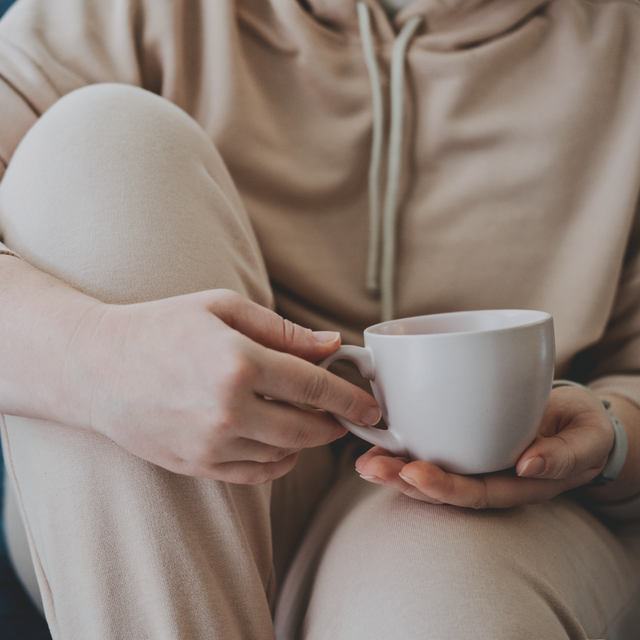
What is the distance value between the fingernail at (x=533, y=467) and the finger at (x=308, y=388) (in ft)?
0.43

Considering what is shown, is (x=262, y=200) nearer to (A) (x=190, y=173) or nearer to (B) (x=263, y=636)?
(A) (x=190, y=173)

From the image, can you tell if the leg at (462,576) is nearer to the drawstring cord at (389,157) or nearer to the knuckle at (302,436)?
the knuckle at (302,436)

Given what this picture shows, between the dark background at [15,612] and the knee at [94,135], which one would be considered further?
the dark background at [15,612]

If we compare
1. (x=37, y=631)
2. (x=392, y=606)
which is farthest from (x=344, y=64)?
(x=37, y=631)

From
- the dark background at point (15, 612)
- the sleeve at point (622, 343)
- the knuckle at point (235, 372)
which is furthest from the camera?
the sleeve at point (622, 343)

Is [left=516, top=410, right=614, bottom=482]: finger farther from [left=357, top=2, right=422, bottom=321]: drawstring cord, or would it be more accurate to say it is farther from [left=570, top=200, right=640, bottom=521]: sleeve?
[left=357, top=2, right=422, bottom=321]: drawstring cord

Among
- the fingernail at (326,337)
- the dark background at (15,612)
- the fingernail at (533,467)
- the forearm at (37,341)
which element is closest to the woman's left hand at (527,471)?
the fingernail at (533,467)

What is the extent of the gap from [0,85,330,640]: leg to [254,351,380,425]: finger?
0.34ft

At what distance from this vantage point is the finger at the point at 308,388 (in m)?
0.36

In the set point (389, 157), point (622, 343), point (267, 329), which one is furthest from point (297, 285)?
point (622, 343)

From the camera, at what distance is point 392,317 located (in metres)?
0.69

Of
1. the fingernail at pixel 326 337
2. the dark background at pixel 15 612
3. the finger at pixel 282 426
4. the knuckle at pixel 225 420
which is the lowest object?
the dark background at pixel 15 612

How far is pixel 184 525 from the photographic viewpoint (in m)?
A: 0.39

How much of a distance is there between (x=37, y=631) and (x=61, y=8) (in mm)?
719
